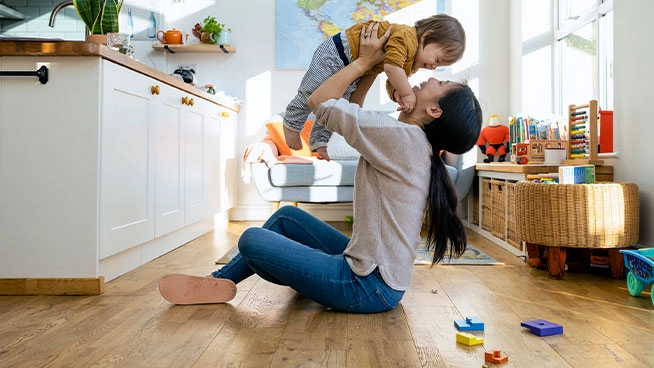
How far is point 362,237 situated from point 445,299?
54cm

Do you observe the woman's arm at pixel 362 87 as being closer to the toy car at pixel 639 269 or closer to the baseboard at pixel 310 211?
the toy car at pixel 639 269

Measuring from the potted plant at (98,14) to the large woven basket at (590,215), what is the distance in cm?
202

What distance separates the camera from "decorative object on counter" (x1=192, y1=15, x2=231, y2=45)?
186 inches

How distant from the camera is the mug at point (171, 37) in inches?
185

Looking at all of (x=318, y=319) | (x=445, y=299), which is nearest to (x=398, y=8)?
(x=445, y=299)

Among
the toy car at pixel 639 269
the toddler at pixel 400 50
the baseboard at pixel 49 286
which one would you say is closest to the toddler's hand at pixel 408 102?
the toddler at pixel 400 50

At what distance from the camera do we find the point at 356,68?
5.80 feet

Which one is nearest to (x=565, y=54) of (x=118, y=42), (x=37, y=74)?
(x=118, y=42)

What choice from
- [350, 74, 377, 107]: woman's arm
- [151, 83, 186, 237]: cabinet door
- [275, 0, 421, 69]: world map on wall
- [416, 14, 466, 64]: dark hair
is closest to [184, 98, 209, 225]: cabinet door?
[151, 83, 186, 237]: cabinet door

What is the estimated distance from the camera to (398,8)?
16.2 ft

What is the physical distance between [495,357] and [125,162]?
5.48ft

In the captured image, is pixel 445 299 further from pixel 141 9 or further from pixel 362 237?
pixel 141 9

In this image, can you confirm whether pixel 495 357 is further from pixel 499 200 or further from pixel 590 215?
pixel 499 200

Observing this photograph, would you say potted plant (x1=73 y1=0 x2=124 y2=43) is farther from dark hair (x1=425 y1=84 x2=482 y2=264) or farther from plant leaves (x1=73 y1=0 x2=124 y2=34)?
dark hair (x1=425 y1=84 x2=482 y2=264)
